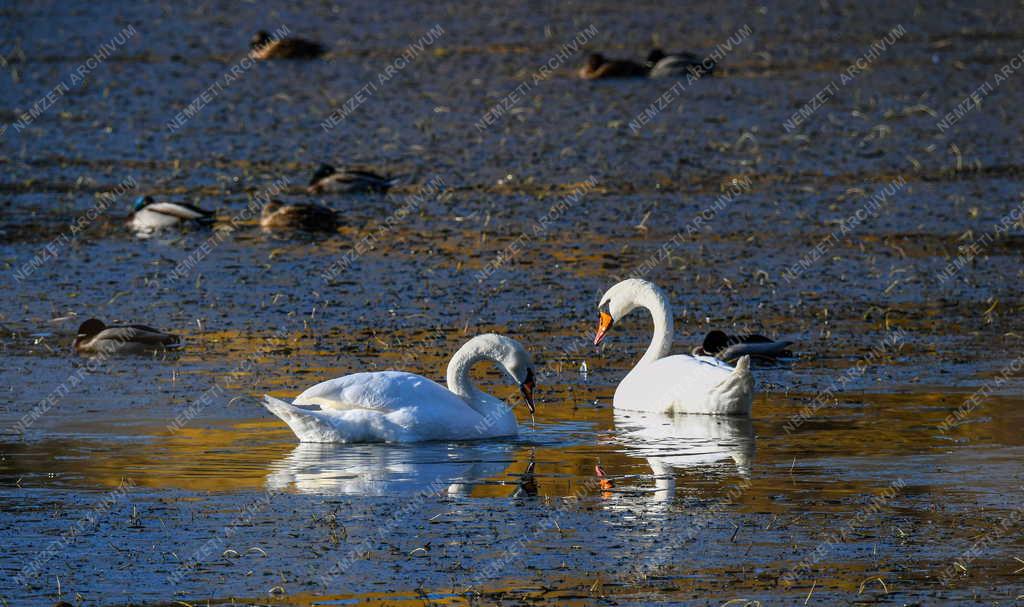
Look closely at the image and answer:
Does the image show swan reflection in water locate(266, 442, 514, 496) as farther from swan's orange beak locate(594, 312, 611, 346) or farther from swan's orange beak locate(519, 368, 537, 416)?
swan's orange beak locate(594, 312, 611, 346)

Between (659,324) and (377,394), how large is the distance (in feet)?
9.11

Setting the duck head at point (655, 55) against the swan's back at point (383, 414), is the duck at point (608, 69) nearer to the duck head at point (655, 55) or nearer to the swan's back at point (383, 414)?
the duck head at point (655, 55)

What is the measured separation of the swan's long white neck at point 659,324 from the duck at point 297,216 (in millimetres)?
6750

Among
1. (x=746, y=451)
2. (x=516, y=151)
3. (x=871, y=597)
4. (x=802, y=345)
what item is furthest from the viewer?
(x=516, y=151)

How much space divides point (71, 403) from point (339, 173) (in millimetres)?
9241

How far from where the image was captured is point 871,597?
684 centimetres

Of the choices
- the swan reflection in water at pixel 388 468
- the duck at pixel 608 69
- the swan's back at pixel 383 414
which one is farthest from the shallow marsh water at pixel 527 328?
the duck at pixel 608 69

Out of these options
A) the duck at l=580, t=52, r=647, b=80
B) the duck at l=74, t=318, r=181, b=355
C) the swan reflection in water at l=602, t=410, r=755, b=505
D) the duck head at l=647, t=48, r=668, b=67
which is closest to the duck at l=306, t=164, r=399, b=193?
the duck at l=74, t=318, r=181, b=355

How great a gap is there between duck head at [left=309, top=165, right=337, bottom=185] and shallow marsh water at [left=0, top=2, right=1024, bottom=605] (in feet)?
1.04

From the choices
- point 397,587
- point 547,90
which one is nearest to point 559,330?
point 397,587

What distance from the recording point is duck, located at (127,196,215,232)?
18250 millimetres

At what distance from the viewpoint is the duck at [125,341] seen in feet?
41.9

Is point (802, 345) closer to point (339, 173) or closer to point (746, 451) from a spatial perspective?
point (746, 451)

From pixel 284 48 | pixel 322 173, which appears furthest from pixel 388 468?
pixel 284 48
